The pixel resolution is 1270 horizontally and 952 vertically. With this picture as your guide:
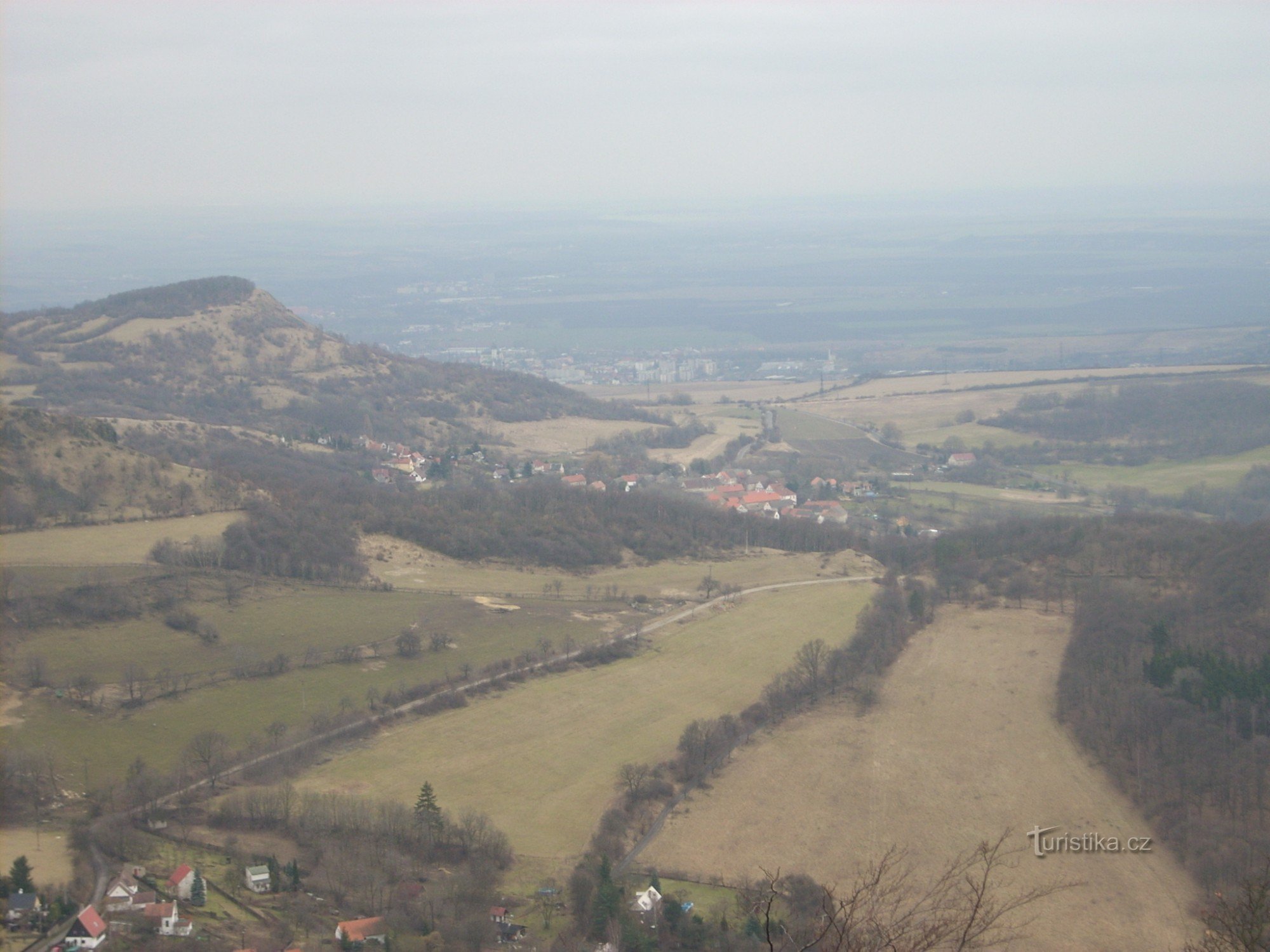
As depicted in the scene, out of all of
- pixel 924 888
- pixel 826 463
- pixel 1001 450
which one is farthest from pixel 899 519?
pixel 924 888

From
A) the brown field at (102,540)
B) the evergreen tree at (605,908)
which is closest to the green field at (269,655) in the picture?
the brown field at (102,540)

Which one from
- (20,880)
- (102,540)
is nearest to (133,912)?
(20,880)

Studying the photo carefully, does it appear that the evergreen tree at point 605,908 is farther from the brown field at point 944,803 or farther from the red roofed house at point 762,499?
the red roofed house at point 762,499

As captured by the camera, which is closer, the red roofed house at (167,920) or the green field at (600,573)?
the red roofed house at (167,920)

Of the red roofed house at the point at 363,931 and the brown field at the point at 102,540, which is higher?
the brown field at the point at 102,540

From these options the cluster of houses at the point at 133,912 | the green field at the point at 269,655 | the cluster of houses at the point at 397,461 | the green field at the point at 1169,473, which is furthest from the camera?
the cluster of houses at the point at 397,461

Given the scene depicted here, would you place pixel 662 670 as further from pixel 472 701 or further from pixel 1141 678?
pixel 1141 678

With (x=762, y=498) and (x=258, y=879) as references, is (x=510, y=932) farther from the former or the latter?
(x=762, y=498)
